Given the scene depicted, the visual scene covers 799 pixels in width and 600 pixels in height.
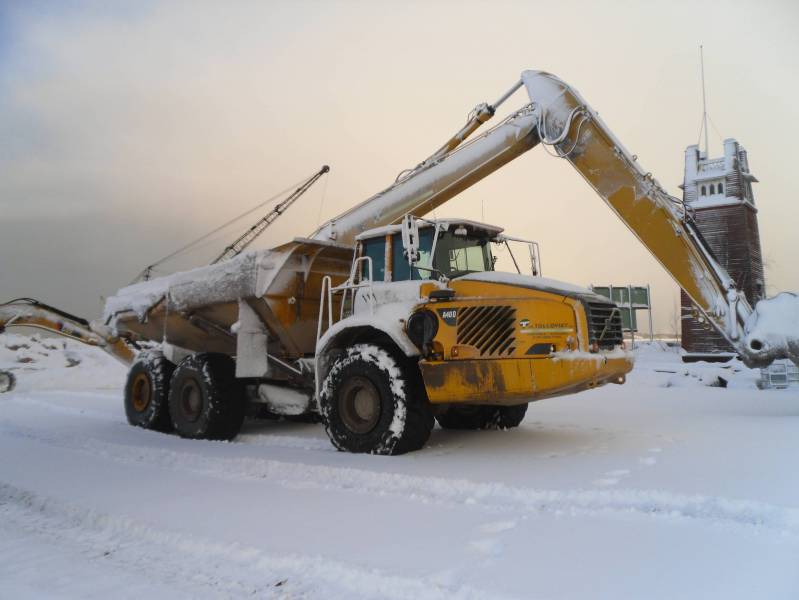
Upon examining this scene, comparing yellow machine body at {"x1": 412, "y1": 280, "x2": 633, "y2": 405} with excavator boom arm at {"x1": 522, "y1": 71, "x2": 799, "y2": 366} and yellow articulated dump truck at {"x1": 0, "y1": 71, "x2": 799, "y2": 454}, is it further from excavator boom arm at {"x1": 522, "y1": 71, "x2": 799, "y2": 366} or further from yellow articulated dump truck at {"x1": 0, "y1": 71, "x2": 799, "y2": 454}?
excavator boom arm at {"x1": 522, "y1": 71, "x2": 799, "y2": 366}

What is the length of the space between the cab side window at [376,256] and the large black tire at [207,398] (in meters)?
2.98

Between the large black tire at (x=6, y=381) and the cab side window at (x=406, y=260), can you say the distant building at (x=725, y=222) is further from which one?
Result: the large black tire at (x=6, y=381)

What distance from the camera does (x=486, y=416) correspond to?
871 centimetres

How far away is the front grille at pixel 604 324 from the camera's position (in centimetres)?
641

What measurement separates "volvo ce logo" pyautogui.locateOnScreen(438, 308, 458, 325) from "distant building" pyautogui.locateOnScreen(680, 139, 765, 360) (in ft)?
84.4

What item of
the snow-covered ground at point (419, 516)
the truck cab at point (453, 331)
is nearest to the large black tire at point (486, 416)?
the snow-covered ground at point (419, 516)

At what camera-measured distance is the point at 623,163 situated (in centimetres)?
1030

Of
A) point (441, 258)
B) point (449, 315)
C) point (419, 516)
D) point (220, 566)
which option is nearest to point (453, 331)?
point (449, 315)

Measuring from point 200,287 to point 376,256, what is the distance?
3254 mm

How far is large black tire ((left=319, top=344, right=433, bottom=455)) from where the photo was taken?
262 inches

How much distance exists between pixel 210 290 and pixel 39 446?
9.87ft

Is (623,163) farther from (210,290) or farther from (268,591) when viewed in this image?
(268,591)

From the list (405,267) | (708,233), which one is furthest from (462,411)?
(708,233)

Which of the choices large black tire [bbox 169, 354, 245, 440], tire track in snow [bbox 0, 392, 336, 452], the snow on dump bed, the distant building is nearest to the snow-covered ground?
tire track in snow [bbox 0, 392, 336, 452]
